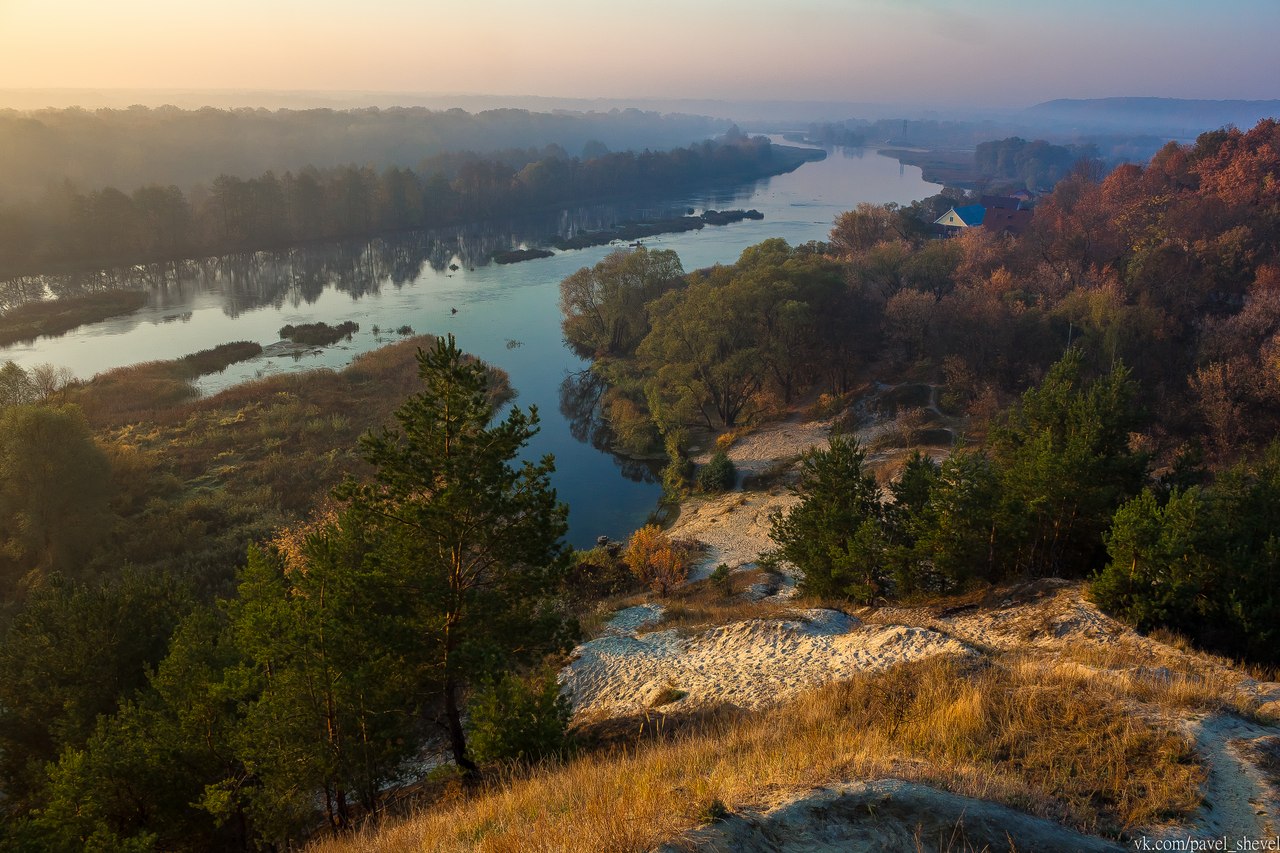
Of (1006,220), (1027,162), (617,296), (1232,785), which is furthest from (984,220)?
(1027,162)

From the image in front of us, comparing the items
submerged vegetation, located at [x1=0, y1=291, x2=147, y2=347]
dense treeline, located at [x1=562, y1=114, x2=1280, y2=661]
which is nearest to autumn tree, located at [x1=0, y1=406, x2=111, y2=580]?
dense treeline, located at [x1=562, y1=114, x2=1280, y2=661]

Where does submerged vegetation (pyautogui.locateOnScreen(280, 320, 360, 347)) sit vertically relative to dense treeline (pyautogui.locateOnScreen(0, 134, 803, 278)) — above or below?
below

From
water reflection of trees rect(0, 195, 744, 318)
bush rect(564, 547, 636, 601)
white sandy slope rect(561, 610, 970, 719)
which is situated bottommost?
bush rect(564, 547, 636, 601)

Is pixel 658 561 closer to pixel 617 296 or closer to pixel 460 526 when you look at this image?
pixel 460 526

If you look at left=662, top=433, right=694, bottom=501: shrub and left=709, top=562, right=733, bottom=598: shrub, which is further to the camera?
left=662, top=433, right=694, bottom=501: shrub

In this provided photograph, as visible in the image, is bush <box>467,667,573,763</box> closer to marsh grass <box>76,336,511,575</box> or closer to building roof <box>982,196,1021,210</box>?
marsh grass <box>76,336,511,575</box>
